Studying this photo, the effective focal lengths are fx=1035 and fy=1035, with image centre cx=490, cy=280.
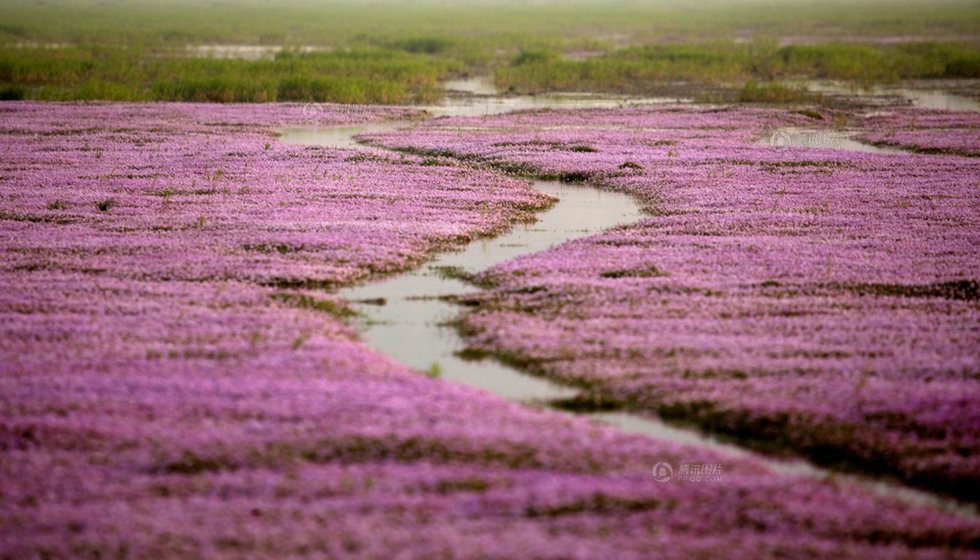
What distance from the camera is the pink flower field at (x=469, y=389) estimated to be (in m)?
9.52

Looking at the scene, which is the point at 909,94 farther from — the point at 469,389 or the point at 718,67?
the point at 469,389

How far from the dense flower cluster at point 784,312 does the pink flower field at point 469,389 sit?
0.06 m

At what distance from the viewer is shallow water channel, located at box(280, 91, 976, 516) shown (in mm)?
11805

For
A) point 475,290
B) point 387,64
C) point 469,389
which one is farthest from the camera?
point 387,64

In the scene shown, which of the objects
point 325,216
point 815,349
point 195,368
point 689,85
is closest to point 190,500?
point 195,368

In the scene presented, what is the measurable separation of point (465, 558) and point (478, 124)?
35345mm

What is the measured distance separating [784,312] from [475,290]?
5275mm

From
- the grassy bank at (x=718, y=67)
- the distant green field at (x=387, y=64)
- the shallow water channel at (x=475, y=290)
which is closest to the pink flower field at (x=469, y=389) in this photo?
the shallow water channel at (x=475, y=290)

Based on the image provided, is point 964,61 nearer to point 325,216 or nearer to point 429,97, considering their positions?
point 429,97

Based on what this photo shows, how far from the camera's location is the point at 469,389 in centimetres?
1298

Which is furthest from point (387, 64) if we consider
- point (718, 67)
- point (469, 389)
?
point (469, 389)

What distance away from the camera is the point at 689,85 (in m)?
63.3

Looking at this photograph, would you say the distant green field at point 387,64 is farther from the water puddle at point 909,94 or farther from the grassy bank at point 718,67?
the water puddle at point 909,94

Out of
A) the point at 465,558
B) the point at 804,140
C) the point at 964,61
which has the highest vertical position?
the point at 964,61
